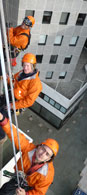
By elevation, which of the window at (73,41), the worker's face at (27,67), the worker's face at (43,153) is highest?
the worker's face at (27,67)

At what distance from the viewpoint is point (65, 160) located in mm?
22016

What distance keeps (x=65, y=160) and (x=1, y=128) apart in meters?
16.8

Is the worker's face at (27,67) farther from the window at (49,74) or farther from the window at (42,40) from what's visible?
the window at (49,74)

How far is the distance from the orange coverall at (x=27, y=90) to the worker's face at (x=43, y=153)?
287cm

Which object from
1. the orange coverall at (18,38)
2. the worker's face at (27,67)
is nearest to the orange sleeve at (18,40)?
the orange coverall at (18,38)

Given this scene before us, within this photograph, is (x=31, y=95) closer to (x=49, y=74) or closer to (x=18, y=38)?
(x=18, y=38)

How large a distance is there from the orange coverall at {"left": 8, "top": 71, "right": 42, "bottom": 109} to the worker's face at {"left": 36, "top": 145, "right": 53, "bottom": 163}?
9.41 ft

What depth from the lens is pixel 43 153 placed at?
Result: 6.14 meters

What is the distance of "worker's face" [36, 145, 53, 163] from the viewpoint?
20.1 ft

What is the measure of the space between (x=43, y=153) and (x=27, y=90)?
3.48m

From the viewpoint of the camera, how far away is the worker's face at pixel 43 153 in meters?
6.14

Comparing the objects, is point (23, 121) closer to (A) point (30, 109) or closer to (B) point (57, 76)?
(A) point (30, 109)

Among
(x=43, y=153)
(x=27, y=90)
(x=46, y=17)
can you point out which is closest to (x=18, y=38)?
(x=27, y=90)

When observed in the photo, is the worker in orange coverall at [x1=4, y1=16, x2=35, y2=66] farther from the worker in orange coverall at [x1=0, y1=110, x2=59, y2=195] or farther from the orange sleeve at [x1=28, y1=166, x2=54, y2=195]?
the orange sleeve at [x1=28, y1=166, x2=54, y2=195]
